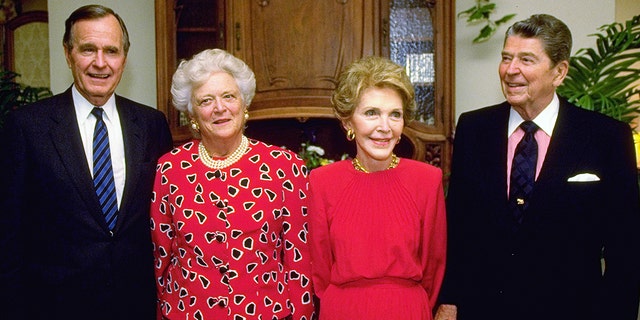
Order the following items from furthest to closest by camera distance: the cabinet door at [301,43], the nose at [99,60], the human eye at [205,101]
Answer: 1. the cabinet door at [301,43]
2. the nose at [99,60]
3. the human eye at [205,101]

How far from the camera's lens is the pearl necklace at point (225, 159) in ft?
6.18

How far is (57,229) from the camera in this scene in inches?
75.2

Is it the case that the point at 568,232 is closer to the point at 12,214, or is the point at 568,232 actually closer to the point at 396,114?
the point at 396,114

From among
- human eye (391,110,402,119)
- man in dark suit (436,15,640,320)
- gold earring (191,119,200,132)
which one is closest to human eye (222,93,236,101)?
gold earring (191,119,200,132)

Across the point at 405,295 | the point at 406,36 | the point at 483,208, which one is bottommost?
the point at 405,295

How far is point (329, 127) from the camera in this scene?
12.3ft

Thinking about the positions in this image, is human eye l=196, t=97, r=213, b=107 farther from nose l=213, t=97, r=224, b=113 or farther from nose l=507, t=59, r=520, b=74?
nose l=507, t=59, r=520, b=74

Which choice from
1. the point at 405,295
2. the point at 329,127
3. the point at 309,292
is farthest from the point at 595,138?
the point at 329,127

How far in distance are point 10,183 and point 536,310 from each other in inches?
67.2

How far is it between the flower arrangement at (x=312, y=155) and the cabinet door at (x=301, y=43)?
0.23m

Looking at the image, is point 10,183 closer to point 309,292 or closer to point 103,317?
point 103,317

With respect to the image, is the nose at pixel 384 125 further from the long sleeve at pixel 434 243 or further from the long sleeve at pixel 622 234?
the long sleeve at pixel 622 234

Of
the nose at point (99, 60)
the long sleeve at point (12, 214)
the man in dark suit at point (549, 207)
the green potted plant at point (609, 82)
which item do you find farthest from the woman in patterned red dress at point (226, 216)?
the green potted plant at point (609, 82)

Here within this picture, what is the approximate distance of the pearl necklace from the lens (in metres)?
1.88
